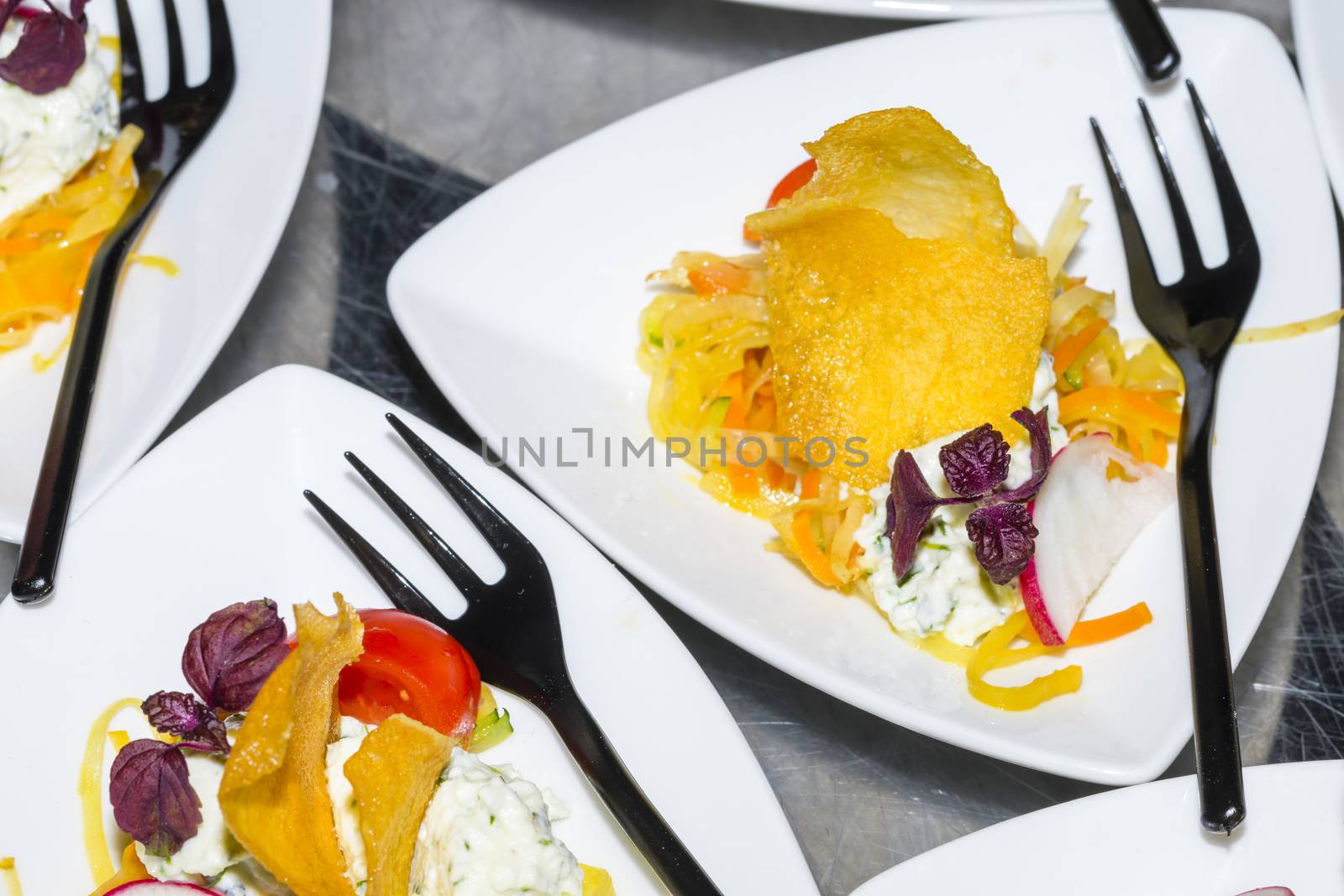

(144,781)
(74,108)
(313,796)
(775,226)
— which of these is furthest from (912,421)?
(74,108)

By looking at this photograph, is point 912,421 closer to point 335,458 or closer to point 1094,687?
point 1094,687

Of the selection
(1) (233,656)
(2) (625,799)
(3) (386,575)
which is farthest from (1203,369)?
(1) (233,656)

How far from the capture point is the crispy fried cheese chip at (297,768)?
1675 millimetres

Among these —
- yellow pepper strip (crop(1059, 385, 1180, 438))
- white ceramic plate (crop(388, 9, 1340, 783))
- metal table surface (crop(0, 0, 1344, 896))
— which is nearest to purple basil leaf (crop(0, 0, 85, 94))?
metal table surface (crop(0, 0, 1344, 896))

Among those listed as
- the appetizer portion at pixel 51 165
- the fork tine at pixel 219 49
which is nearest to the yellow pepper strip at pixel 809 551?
the appetizer portion at pixel 51 165

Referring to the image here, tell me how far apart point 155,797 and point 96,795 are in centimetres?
26

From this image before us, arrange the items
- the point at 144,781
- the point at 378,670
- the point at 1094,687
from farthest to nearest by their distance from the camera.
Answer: the point at 1094,687
the point at 378,670
the point at 144,781

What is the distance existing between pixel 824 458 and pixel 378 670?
2.85 ft

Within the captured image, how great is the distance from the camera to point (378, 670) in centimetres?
203

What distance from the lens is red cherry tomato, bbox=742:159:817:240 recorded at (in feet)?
8.75

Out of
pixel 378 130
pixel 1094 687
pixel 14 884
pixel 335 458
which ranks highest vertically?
pixel 378 130

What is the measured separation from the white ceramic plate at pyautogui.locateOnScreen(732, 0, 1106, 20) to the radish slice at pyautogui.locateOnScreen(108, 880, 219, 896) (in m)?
2.05

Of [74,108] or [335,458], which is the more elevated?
[74,108]

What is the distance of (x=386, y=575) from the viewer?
2.17 m
